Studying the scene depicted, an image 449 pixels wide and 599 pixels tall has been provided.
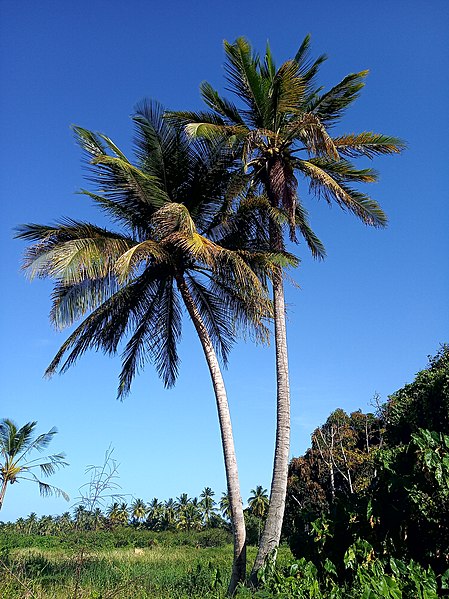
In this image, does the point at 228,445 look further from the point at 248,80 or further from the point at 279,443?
the point at 248,80

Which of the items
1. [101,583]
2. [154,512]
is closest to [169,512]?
[154,512]

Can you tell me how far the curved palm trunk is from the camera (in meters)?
10.2

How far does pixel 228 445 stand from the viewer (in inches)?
436

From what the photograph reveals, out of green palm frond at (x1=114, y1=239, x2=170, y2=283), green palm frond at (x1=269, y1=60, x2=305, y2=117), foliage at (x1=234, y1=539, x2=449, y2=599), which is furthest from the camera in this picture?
green palm frond at (x1=269, y1=60, x2=305, y2=117)

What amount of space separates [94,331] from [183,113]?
5257 millimetres

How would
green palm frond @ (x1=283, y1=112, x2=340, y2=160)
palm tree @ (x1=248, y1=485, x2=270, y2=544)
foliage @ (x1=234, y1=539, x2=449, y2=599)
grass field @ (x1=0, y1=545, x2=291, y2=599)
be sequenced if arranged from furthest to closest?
palm tree @ (x1=248, y1=485, x2=270, y2=544) → green palm frond @ (x1=283, y1=112, x2=340, y2=160) → grass field @ (x1=0, y1=545, x2=291, y2=599) → foliage @ (x1=234, y1=539, x2=449, y2=599)

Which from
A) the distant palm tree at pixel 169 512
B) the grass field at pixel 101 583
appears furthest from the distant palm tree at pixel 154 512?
the grass field at pixel 101 583

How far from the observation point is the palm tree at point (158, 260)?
11289mm

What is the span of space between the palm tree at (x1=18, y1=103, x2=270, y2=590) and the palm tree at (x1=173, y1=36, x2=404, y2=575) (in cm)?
80

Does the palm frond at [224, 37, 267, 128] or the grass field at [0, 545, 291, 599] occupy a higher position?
the palm frond at [224, 37, 267, 128]

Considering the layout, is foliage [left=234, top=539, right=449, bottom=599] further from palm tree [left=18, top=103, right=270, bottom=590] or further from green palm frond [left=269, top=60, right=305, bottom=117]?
green palm frond [left=269, top=60, right=305, bottom=117]

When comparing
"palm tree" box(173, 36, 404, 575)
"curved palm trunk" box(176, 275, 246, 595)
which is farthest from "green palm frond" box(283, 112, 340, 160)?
"curved palm trunk" box(176, 275, 246, 595)

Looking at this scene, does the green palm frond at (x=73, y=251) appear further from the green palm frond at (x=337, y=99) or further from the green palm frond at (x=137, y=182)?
the green palm frond at (x=337, y=99)

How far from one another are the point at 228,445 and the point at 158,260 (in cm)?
401
